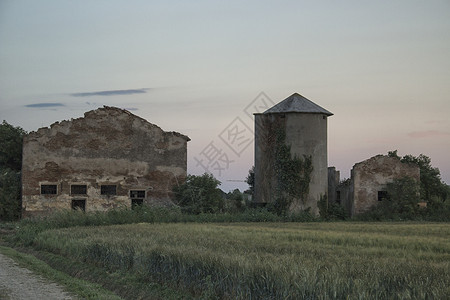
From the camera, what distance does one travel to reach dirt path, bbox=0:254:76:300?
43.9 feet

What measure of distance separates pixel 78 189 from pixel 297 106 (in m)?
15.4

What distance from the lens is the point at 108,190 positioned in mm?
40344

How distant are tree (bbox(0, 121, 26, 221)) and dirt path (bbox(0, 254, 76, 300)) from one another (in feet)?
70.8

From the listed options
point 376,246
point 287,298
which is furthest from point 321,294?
point 376,246

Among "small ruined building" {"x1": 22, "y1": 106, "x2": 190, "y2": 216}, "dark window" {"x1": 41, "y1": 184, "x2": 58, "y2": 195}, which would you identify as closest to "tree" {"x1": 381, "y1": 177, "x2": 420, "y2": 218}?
"small ruined building" {"x1": 22, "y1": 106, "x2": 190, "y2": 216}

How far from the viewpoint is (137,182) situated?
1608 inches

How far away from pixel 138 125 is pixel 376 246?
2566 centimetres

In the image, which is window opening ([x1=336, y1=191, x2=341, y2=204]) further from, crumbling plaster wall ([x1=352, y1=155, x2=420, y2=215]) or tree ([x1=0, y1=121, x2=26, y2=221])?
tree ([x1=0, y1=121, x2=26, y2=221])

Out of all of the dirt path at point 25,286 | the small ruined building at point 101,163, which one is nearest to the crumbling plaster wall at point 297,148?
the small ruined building at point 101,163

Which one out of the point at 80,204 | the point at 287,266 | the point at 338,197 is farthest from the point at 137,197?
the point at 287,266

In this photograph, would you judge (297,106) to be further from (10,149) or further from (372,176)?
(10,149)

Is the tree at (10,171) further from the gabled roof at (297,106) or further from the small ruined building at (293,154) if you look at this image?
the gabled roof at (297,106)

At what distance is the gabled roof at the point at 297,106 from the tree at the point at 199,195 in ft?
20.7

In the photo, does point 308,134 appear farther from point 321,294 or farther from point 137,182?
point 321,294
